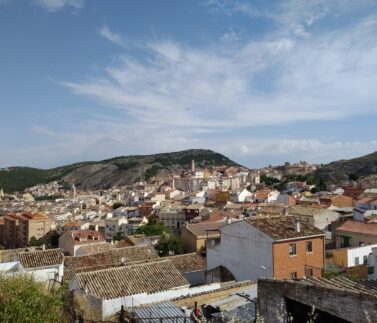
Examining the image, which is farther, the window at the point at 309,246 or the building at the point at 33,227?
the building at the point at 33,227

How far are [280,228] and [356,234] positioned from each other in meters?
15.1

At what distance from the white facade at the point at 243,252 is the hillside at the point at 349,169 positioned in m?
116

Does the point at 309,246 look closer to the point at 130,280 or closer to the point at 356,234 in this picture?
the point at 130,280

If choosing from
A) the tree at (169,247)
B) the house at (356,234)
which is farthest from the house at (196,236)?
the house at (356,234)

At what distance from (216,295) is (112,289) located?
18.2ft

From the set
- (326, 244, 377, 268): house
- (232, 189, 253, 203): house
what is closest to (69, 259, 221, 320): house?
(326, 244, 377, 268): house

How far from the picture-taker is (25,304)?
11.2 meters

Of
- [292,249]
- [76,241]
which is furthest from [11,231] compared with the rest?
[292,249]

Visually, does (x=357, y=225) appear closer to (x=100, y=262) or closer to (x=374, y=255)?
(x=374, y=255)

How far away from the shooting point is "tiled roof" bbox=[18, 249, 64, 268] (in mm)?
27016

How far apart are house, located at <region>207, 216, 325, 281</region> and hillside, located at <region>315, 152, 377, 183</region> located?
381ft

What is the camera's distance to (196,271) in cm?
3338

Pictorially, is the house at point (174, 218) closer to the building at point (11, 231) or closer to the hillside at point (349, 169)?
the building at point (11, 231)

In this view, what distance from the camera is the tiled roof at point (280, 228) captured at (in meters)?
26.5
